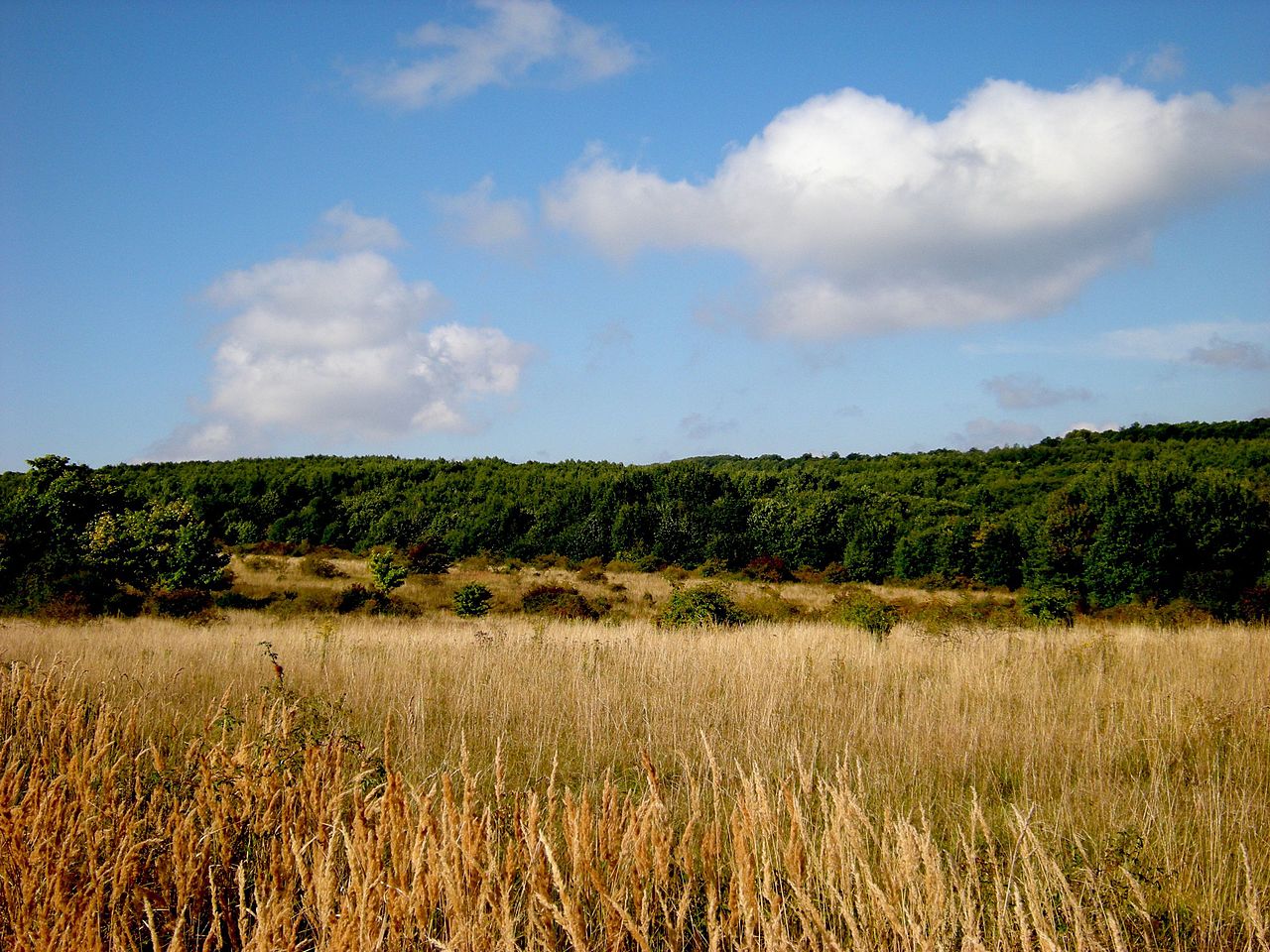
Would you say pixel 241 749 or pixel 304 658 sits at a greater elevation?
pixel 241 749

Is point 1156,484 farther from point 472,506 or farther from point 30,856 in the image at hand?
point 472,506

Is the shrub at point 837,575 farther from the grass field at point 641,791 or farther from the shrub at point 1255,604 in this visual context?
the grass field at point 641,791

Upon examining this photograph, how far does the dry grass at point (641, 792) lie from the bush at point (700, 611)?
2.72 metres

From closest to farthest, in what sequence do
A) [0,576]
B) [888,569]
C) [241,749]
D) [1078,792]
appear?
1. [241,749]
2. [1078,792]
3. [0,576]
4. [888,569]

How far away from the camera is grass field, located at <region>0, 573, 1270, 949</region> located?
6.83 ft

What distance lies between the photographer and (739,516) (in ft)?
142

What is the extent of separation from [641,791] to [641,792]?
0.09 ft

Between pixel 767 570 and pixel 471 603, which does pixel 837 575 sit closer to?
pixel 767 570

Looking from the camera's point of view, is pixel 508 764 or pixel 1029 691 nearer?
pixel 508 764

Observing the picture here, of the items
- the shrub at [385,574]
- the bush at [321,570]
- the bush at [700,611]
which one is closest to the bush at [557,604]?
the shrub at [385,574]

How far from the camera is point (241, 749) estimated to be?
2.97m

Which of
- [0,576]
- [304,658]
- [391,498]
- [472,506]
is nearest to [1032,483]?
[472,506]

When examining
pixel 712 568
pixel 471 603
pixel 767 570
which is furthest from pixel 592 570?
pixel 471 603

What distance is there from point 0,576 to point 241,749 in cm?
2240
